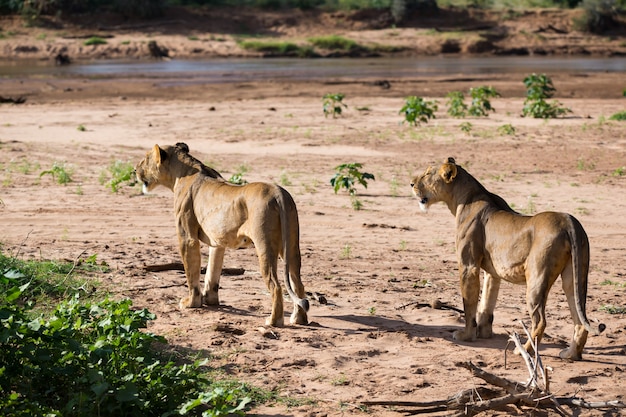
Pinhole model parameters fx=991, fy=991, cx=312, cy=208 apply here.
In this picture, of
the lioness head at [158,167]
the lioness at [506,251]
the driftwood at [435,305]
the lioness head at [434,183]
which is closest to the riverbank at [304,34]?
the lioness head at [158,167]

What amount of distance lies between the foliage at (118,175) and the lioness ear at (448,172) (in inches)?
216

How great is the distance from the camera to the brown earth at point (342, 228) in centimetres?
704

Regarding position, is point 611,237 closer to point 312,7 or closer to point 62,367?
point 62,367

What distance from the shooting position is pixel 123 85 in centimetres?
3222

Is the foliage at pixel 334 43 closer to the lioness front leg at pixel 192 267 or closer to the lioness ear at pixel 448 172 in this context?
the lioness front leg at pixel 192 267

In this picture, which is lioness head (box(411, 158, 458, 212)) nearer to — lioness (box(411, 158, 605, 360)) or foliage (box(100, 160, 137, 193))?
lioness (box(411, 158, 605, 360))

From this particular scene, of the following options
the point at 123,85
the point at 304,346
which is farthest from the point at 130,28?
the point at 304,346

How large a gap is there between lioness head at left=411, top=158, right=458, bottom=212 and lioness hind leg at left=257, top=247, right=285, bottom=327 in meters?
1.37

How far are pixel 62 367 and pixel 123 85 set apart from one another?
27.1 metres

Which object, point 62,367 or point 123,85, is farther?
point 123,85

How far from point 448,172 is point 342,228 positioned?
155 inches

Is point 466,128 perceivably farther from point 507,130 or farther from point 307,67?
point 307,67

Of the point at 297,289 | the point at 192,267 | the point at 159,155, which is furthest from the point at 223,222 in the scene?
→ the point at 159,155

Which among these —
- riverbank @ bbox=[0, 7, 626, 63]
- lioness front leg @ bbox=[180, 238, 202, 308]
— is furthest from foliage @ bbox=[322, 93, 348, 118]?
riverbank @ bbox=[0, 7, 626, 63]
